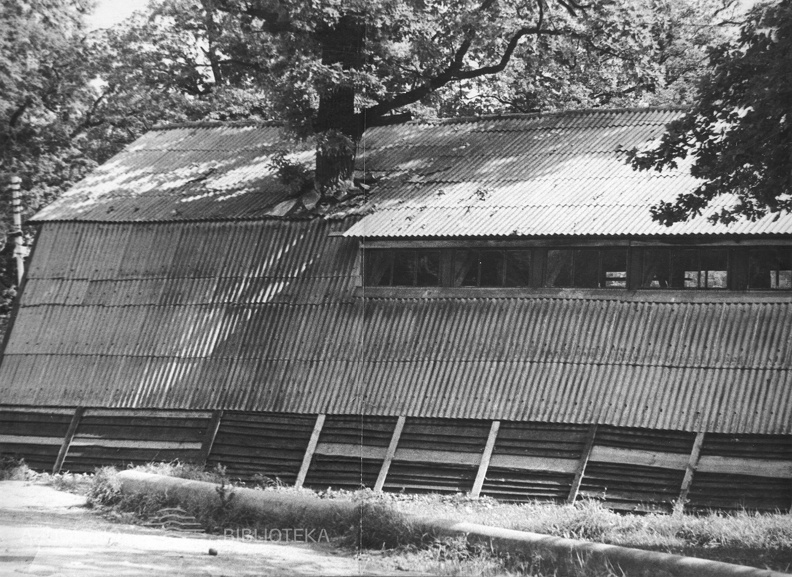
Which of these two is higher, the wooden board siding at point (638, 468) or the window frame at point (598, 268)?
the window frame at point (598, 268)

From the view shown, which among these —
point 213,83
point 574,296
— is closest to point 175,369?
point 574,296

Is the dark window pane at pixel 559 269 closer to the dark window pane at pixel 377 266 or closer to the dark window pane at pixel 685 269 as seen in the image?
the dark window pane at pixel 685 269

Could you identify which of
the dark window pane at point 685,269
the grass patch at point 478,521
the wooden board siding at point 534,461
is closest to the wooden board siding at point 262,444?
the grass patch at point 478,521

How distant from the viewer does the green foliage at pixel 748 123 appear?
48.4 feet

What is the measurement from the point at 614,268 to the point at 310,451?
6602 millimetres

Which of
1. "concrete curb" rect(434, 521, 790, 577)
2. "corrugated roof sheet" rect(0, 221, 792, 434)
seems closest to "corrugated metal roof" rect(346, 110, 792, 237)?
"corrugated roof sheet" rect(0, 221, 792, 434)

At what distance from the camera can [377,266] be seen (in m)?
23.2

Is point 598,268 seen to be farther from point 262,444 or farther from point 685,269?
point 262,444

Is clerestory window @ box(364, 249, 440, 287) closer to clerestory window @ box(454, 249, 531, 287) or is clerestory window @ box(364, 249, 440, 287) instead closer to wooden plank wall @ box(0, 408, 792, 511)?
clerestory window @ box(454, 249, 531, 287)

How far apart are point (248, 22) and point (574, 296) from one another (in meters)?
10.5

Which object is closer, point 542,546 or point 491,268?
point 542,546

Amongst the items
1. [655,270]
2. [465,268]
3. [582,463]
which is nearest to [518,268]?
[465,268]

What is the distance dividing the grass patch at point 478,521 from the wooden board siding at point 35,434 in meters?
5.18

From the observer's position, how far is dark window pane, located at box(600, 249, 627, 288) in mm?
21438
